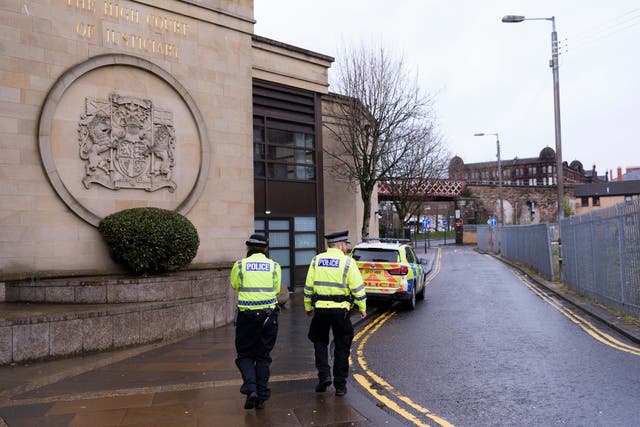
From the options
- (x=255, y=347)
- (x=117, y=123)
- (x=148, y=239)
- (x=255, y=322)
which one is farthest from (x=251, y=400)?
(x=117, y=123)

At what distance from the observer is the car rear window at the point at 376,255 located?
13.1 metres

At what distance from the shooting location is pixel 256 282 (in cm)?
589

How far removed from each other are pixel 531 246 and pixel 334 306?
69.0ft

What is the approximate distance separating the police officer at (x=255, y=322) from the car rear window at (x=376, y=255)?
23.6ft

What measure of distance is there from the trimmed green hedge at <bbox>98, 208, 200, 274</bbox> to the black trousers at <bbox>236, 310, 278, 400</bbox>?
500 cm

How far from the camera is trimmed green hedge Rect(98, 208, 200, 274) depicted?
10.3 m

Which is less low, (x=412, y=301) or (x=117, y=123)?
(x=117, y=123)

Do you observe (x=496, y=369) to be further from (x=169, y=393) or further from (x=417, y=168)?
(x=417, y=168)

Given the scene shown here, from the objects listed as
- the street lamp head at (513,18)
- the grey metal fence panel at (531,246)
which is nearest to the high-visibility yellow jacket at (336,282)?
the street lamp head at (513,18)

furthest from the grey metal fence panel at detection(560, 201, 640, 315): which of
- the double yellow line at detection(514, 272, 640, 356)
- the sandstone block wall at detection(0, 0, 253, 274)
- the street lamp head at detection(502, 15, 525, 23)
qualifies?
the sandstone block wall at detection(0, 0, 253, 274)

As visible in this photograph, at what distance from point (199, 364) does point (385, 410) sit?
9.72 feet

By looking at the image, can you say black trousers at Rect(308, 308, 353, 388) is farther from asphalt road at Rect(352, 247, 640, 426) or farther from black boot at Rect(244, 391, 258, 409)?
black boot at Rect(244, 391, 258, 409)

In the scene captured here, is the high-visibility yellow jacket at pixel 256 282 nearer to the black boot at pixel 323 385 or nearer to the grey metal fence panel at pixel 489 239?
the black boot at pixel 323 385

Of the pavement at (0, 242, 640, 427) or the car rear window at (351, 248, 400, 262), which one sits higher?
the car rear window at (351, 248, 400, 262)
